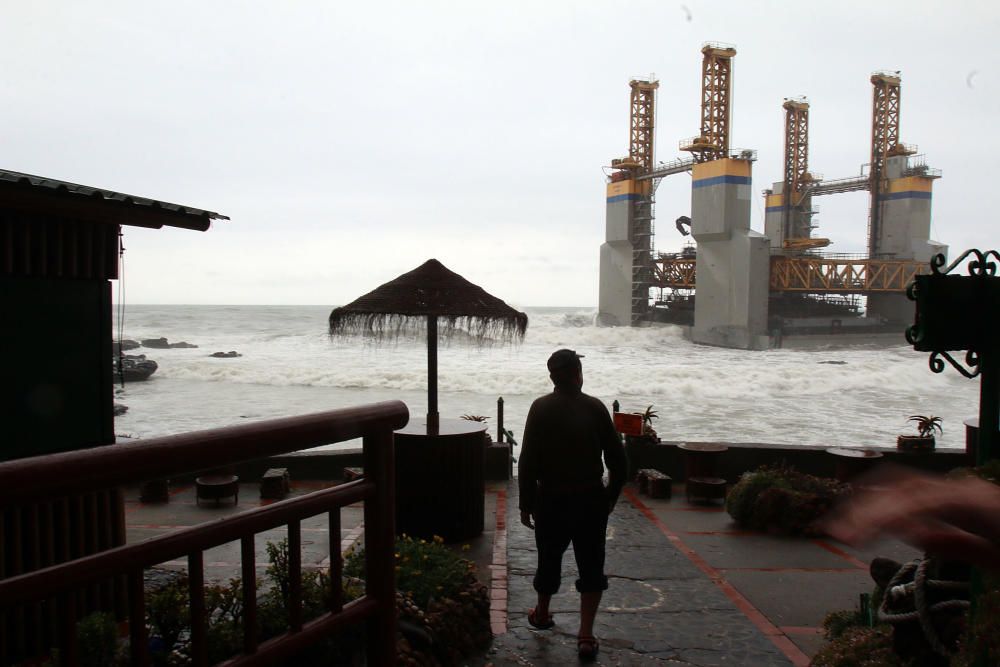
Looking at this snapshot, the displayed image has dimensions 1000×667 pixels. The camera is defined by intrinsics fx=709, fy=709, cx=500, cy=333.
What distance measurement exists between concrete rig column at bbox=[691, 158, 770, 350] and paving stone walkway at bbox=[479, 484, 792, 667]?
132ft

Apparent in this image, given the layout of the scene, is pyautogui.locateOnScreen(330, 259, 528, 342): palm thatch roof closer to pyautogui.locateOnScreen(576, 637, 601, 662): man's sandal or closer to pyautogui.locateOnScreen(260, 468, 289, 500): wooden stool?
pyautogui.locateOnScreen(260, 468, 289, 500): wooden stool

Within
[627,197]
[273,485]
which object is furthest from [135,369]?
[627,197]

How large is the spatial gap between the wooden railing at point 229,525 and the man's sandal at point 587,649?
206cm

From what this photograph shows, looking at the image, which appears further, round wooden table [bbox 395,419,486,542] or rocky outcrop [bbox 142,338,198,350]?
rocky outcrop [bbox 142,338,198,350]

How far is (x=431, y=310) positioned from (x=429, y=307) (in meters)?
0.04

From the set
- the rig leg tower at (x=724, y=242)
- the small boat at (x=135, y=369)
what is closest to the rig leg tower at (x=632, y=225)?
the rig leg tower at (x=724, y=242)

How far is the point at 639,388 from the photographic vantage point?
3081 cm

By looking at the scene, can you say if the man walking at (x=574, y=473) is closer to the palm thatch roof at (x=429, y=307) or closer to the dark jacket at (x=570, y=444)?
the dark jacket at (x=570, y=444)

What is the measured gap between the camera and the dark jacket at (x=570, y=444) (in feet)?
13.1

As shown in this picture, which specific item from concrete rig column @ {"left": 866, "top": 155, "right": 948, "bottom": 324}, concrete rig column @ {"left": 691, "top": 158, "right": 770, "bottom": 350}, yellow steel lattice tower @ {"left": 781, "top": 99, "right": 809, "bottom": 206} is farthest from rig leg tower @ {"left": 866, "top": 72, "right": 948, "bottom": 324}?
concrete rig column @ {"left": 691, "top": 158, "right": 770, "bottom": 350}

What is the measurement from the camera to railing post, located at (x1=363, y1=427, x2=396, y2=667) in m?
2.31

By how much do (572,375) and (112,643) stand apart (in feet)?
8.40

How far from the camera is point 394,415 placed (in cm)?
231

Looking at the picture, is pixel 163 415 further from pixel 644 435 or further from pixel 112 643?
pixel 112 643
